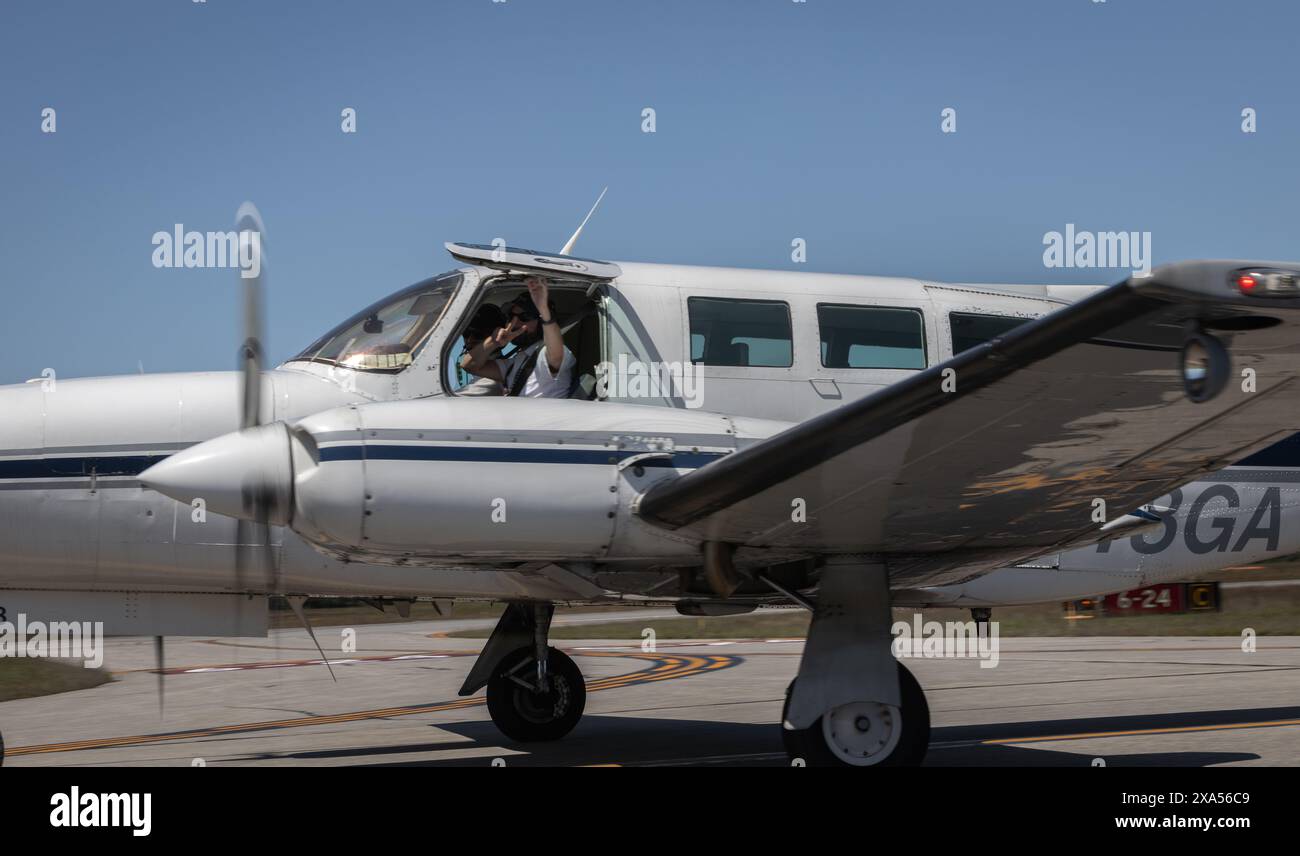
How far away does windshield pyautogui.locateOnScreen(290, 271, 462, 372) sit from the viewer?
7.80m

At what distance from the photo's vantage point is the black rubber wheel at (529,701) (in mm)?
10539

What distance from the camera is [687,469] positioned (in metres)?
6.95

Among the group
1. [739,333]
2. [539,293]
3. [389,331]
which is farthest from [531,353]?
[739,333]

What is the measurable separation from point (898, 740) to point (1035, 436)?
2187 mm

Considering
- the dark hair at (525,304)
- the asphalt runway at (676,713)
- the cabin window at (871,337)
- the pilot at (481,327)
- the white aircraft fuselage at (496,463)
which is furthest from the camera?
the asphalt runway at (676,713)

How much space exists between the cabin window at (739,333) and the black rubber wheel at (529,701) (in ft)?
12.9

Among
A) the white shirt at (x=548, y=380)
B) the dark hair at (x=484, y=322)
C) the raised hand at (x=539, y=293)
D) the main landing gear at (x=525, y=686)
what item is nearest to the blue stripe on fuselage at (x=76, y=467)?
the dark hair at (x=484, y=322)

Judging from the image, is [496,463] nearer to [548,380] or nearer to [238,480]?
[548,380]

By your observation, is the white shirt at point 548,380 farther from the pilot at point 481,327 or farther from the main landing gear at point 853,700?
the main landing gear at point 853,700
